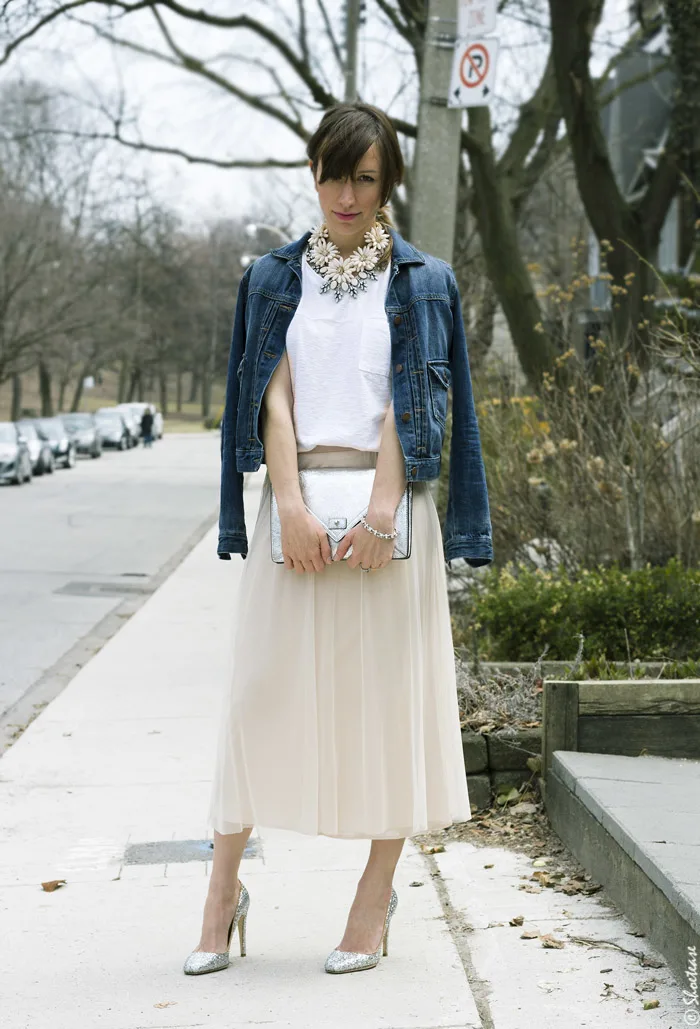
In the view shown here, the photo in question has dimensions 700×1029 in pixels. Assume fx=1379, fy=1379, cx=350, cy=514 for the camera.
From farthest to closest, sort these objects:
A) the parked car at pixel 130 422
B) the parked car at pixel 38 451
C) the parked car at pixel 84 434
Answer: the parked car at pixel 130 422 < the parked car at pixel 84 434 < the parked car at pixel 38 451

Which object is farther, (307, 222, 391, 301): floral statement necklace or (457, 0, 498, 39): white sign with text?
(457, 0, 498, 39): white sign with text

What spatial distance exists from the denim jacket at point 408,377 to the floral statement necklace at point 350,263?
43 mm

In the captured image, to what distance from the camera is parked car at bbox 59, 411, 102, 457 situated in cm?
4488

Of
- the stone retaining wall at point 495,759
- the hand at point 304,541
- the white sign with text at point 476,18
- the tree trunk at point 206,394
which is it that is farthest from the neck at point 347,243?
the tree trunk at point 206,394

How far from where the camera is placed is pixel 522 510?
26.8 feet

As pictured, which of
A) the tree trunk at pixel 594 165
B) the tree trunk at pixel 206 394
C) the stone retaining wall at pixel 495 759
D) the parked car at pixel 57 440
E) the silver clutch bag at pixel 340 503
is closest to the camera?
the silver clutch bag at pixel 340 503

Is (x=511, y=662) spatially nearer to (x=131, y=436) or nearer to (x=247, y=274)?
(x=247, y=274)

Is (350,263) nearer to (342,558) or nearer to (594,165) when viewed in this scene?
(342,558)

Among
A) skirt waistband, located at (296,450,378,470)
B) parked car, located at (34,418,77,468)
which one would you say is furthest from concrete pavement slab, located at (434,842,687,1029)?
parked car, located at (34,418,77,468)

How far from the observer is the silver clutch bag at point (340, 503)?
326 centimetres

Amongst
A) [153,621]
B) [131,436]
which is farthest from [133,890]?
[131,436]

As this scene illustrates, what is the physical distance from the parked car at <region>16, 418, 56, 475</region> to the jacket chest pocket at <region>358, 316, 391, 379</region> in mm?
29757

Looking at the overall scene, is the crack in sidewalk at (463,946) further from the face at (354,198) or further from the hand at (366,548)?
the face at (354,198)

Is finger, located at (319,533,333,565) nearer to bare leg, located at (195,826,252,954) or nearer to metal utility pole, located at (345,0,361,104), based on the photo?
bare leg, located at (195,826,252,954)
